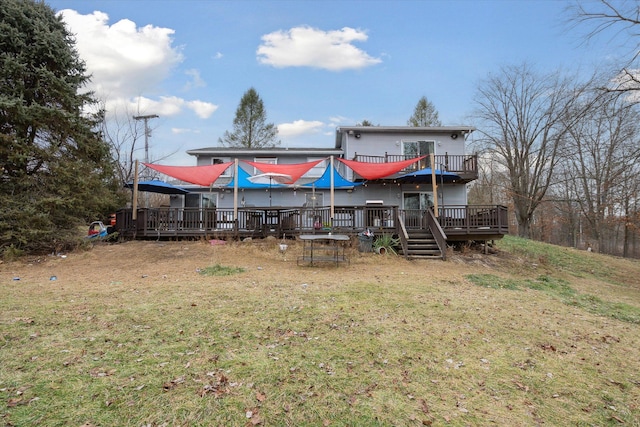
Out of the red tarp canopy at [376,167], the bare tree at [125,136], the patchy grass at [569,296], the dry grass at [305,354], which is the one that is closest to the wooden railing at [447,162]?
the red tarp canopy at [376,167]

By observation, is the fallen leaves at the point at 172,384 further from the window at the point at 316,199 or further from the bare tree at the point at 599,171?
the bare tree at the point at 599,171

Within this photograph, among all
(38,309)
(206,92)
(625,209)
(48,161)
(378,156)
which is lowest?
(38,309)

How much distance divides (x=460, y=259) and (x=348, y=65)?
16.0 meters

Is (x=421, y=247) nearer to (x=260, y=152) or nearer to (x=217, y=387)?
(x=217, y=387)

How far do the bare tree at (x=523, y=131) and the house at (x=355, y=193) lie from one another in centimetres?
1154

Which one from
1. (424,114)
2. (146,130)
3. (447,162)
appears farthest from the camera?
(424,114)

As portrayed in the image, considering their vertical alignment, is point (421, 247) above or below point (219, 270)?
above

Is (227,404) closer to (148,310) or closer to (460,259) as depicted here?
(148,310)

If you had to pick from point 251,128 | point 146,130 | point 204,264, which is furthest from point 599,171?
point 146,130

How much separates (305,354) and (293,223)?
9.63 metres

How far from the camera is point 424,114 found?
114ft

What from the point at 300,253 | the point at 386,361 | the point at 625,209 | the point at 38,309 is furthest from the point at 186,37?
the point at 625,209

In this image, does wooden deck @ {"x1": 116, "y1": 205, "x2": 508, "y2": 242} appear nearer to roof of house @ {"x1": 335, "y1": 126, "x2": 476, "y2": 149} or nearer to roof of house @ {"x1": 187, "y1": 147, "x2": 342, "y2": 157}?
roof of house @ {"x1": 187, "y1": 147, "x2": 342, "y2": 157}

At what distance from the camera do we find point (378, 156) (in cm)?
1762
